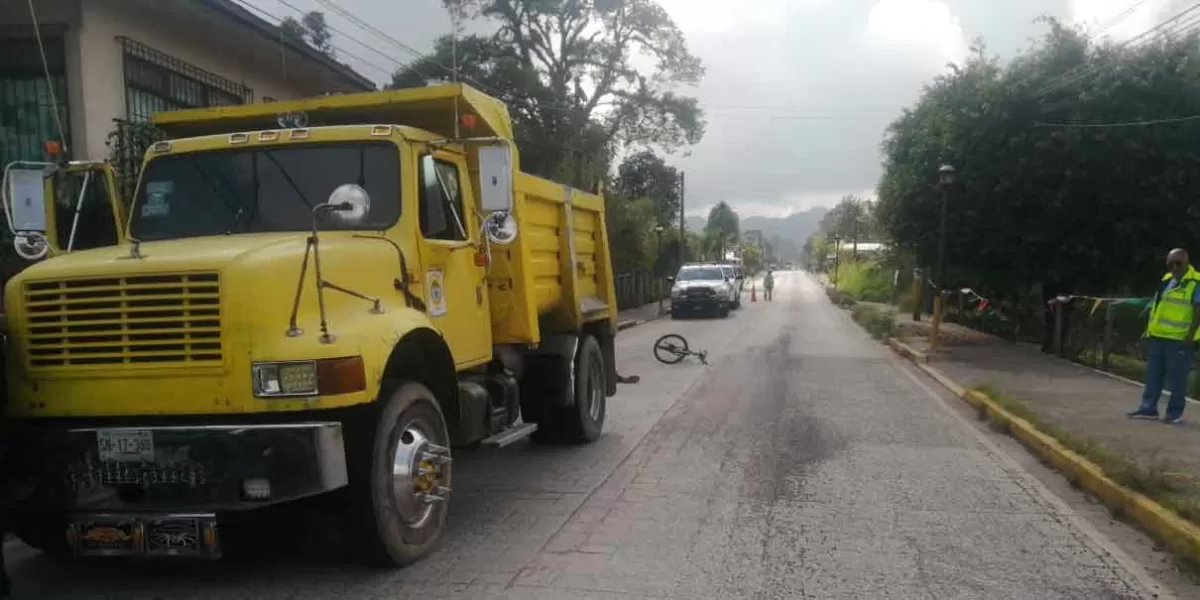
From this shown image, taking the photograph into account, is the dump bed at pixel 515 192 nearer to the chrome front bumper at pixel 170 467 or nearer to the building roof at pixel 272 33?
the chrome front bumper at pixel 170 467

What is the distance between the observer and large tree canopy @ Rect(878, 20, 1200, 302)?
1688cm

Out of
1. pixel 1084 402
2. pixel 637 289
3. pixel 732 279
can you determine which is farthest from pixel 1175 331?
pixel 637 289

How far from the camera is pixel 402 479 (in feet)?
16.8

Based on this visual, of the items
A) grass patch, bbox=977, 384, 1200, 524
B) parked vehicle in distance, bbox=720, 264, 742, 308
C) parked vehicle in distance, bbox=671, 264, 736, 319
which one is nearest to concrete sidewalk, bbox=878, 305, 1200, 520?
grass patch, bbox=977, 384, 1200, 524

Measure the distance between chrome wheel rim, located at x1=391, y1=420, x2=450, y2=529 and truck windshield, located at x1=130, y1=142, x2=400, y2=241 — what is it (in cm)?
133


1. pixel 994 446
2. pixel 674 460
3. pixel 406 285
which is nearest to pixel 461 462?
pixel 674 460

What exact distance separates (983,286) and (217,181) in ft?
66.8

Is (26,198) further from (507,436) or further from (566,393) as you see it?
(566,393)

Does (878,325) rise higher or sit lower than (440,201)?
lower

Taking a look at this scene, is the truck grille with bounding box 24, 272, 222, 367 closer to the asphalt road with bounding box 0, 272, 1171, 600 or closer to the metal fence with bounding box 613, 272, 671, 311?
the asphalt road with bounding box 0, 272, 1171, 600

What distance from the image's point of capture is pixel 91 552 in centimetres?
452

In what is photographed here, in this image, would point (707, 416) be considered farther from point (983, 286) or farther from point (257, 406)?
point (983, 286)

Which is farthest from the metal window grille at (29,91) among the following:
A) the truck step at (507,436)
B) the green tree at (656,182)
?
the green tree at (656,182)

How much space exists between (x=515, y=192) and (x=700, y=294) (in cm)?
2523
